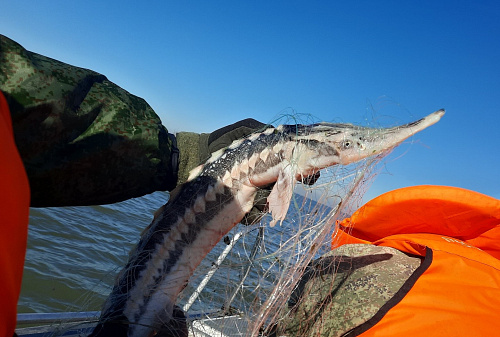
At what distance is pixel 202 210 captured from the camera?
2.31 meters

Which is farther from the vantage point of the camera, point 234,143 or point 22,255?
point 234,143

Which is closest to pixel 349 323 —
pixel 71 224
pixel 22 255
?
pixel 22 255

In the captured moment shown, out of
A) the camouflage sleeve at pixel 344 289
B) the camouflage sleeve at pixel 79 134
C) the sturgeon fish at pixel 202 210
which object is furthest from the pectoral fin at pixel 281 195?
the camouflage sleeve at pixel 79 134

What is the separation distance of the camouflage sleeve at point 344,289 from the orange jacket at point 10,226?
1.49 metres

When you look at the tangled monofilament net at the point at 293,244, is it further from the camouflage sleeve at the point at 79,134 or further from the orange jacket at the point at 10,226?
the orange jacket at the point at 10,226

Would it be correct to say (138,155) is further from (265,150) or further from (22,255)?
(22,255)

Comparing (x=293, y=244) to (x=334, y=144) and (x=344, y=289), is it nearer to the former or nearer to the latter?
(x=344, y=289)

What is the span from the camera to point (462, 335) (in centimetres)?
154

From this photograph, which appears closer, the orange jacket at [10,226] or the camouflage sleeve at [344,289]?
the orange jacket at [10,226]

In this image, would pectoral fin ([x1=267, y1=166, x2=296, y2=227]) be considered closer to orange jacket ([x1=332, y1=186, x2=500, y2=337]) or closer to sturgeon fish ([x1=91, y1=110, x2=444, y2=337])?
sturgeon fish ([x1=91, y1=110, x2=444, y2=337])

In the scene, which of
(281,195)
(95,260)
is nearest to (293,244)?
(281,195)

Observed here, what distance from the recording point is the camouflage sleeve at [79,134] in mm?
1602

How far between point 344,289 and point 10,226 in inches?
65.5

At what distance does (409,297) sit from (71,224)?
7045mm
